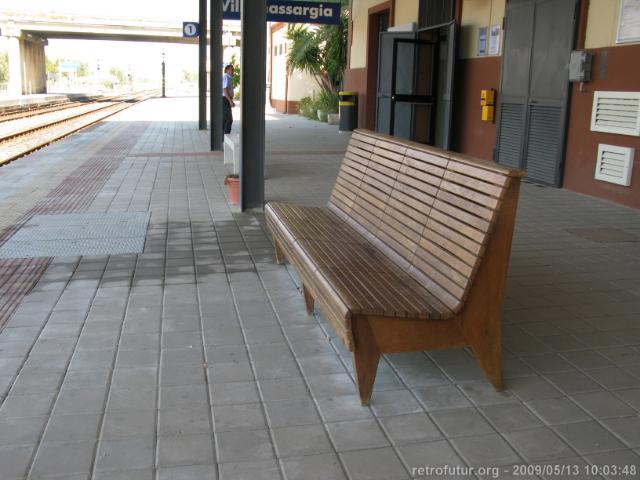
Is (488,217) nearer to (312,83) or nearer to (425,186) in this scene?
(425,186)

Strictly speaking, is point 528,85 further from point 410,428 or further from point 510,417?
point 410,428

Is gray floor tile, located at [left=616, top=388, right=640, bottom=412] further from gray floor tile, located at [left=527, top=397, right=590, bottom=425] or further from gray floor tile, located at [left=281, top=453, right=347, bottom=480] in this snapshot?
gray floor tile, located at [left=281, top=453, right=347, bottom=480]

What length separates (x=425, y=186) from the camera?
3.66m

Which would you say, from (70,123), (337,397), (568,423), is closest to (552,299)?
(568,423)

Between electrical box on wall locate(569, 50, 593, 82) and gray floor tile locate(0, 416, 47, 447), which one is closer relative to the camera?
gray floor tile locate(0, 416, 47, 447)

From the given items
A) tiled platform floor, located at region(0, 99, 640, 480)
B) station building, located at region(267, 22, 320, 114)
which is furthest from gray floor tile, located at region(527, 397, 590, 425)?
station building, located at region(267, 22, 320, 114)

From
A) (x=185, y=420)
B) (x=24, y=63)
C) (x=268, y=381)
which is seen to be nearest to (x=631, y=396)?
(x=268, y=381)

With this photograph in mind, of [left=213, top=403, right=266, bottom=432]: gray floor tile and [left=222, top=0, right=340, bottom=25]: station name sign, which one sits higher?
[left=222, top=0, right=340, bottom=25]: station name sign

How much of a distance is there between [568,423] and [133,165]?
9.66 m

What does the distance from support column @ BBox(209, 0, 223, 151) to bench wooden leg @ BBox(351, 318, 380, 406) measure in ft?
37.6

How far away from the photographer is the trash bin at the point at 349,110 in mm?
19281

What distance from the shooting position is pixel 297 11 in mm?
16281

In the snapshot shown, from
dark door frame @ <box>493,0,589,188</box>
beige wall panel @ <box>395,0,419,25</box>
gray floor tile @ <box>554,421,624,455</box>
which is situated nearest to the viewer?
gray floor tile @ <box>554,421,624,455</box>

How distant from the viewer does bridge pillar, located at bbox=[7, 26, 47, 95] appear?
2150 inches
